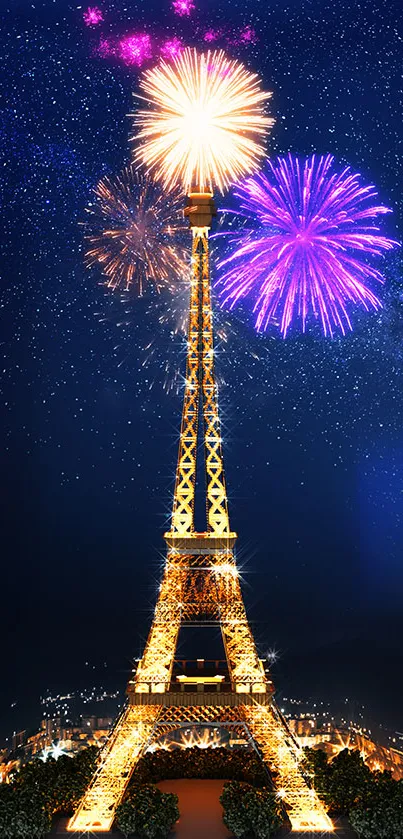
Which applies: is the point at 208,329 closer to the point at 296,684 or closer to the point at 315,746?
the point at 315,746

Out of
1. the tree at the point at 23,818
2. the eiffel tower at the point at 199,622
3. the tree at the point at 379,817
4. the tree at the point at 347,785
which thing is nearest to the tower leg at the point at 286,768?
the eiffel tower at the point at 199,622

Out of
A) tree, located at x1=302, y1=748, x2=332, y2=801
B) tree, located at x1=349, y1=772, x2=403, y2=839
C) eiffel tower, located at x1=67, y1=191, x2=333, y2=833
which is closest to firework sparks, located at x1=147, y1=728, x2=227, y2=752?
tree, located at x1=302, y1=748, x2=332, y2=801

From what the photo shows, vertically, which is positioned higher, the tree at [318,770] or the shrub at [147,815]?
the tree at [318,770]

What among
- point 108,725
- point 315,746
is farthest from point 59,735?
point 315,746

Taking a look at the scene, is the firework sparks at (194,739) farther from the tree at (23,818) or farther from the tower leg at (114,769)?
the tree at (23,818)

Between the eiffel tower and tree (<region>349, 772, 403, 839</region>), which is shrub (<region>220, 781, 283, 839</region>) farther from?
tree (<region>349, 772, 403, 839</region>)
